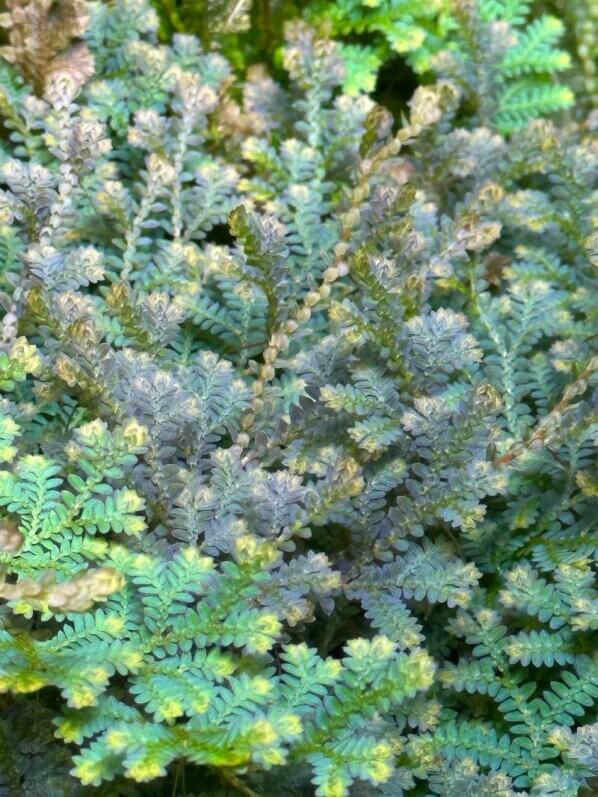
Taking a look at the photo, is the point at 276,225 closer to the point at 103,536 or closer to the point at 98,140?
the point at 98,140

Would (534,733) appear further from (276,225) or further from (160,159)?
(160,159)

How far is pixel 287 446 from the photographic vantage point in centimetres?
107

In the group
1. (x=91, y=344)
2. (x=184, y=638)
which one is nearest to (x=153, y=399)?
(x=91, y=344)

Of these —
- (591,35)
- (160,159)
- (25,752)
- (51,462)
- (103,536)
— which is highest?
(591,35)

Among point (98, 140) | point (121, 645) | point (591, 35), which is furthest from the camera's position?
point (591, 35)

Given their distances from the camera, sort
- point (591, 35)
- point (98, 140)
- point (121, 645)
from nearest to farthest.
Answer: point (121, 645) → point (98, 140) → point (591, 35)

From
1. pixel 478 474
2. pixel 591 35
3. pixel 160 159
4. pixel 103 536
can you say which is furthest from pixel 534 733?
pixel 591 35

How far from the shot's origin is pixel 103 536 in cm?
103

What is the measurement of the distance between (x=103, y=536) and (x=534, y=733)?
50 centimetres

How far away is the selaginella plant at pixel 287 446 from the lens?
2.86ft

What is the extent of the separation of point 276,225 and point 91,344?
25cm

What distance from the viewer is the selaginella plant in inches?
34.3

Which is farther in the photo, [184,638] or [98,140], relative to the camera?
[98,140]

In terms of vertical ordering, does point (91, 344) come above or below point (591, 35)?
below
